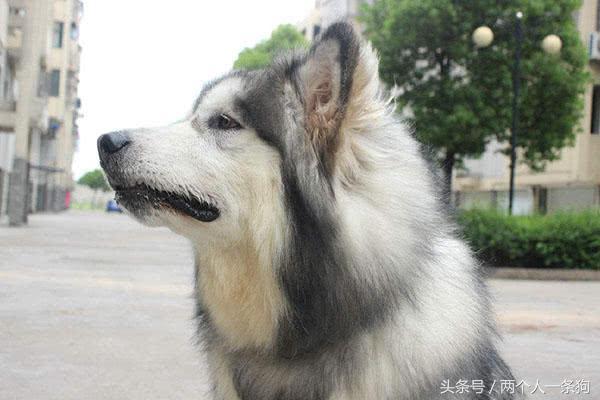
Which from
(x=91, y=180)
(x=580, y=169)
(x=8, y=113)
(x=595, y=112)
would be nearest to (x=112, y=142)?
(x=8, y=113)

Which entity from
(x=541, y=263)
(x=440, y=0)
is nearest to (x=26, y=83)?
(x=440, y=0)

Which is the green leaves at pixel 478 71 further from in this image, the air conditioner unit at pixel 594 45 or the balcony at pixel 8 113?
the balcony at pixel 8 113

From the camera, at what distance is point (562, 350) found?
7426 millimetres

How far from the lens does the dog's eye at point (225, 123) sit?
11.1 feet

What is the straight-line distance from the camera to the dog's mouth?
3285 mm

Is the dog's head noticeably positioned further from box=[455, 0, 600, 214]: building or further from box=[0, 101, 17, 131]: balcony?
box=[455, 0, 600, 214]: building

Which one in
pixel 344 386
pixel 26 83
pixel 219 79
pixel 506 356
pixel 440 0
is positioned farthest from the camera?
pixel 26 83

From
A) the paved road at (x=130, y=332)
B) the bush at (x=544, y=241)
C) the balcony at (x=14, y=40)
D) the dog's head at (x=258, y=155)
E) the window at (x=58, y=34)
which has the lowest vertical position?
the paved road at (x=130, y=332)

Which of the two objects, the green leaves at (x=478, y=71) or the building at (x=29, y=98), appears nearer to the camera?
the green leaves at (x=478, y=71)

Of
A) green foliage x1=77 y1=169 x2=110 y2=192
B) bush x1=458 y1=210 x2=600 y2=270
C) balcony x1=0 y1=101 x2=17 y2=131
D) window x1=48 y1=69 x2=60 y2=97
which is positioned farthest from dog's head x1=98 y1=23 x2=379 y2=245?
green foliage x1=77 y1=169 x2=110 y2=192

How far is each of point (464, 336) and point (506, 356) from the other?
396 cm

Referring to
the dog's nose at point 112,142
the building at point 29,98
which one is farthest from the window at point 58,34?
the dog's nose at point 112,142

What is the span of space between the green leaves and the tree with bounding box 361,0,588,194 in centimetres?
3

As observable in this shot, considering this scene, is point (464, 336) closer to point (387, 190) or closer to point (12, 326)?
point (387, 190)
